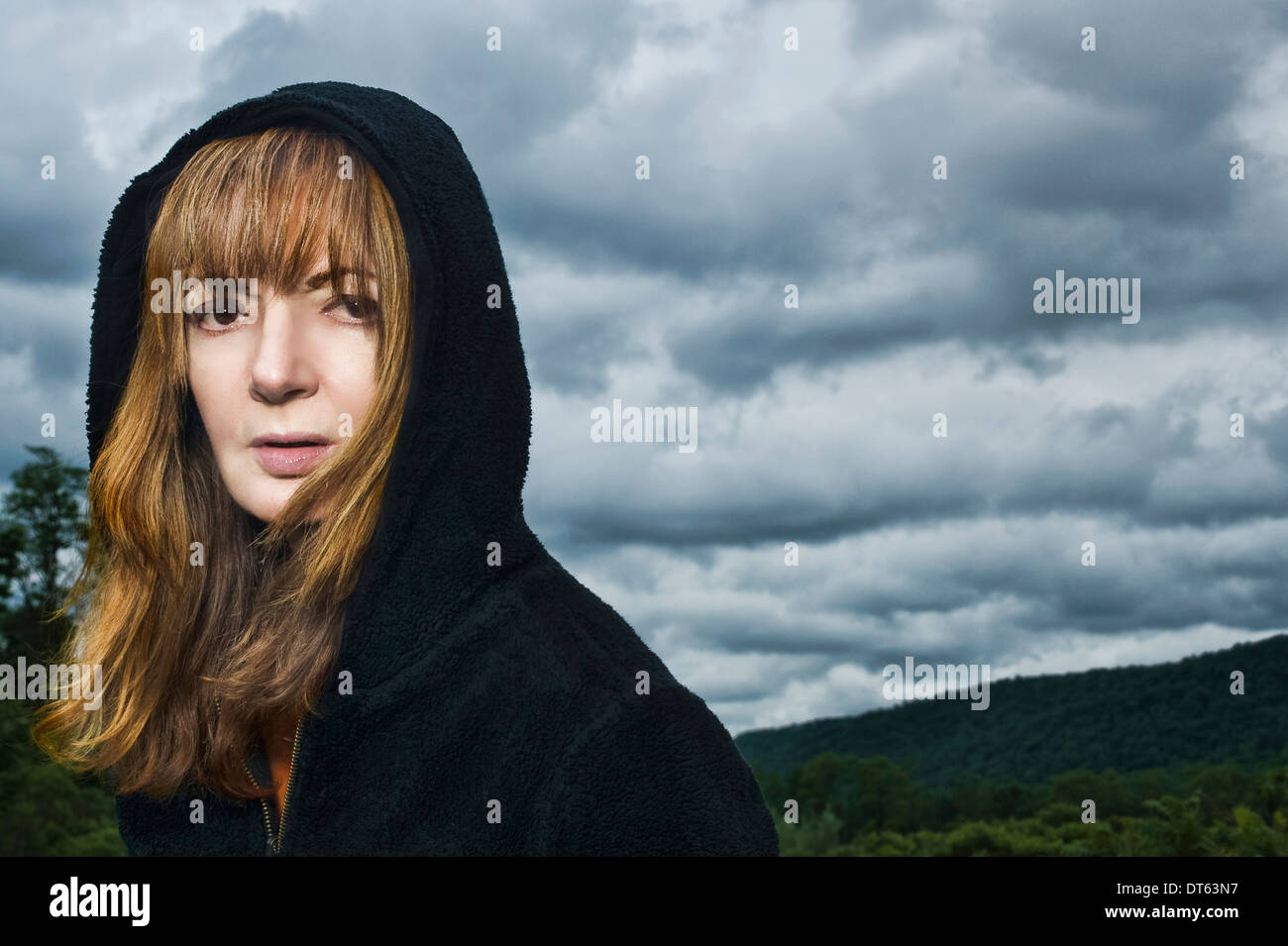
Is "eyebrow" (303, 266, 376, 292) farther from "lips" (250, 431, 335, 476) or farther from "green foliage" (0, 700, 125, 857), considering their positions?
"green foliage" (0, 700, 125, 857)

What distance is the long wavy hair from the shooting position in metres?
2.86

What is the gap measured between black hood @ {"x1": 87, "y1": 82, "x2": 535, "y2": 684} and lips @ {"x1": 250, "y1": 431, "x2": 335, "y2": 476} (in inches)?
9.0

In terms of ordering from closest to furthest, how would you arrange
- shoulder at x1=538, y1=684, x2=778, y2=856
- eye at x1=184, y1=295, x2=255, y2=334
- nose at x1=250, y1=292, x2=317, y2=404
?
shoulder at x1=538, y1=684, x2=778, y2=856, nose at x1=250, y1=292, x2=317, y2=404, eye at x1=184, y1=295, x2=255, y2=334

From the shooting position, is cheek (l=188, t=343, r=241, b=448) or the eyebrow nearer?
the eyebrow

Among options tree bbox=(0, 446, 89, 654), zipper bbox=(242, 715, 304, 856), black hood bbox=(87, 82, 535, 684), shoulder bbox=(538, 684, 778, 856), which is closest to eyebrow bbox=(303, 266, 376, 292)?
black hood bbox=(87, 82, 535, 684)

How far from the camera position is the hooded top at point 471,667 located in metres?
2.60

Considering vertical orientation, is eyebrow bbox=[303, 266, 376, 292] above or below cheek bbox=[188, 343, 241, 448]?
above

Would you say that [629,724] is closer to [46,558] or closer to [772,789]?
[46,558]

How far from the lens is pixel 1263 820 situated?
46.6 feet

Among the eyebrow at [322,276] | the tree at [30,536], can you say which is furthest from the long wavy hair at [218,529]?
the tree at [30,536]

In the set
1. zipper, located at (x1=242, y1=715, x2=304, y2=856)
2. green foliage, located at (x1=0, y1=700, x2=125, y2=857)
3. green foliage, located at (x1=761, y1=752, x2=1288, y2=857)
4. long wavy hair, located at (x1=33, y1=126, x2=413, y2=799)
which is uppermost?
long wavy hair, located at (x1=33, y1=126, x2=413, y2=799)

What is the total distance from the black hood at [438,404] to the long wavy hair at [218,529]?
65 mm
